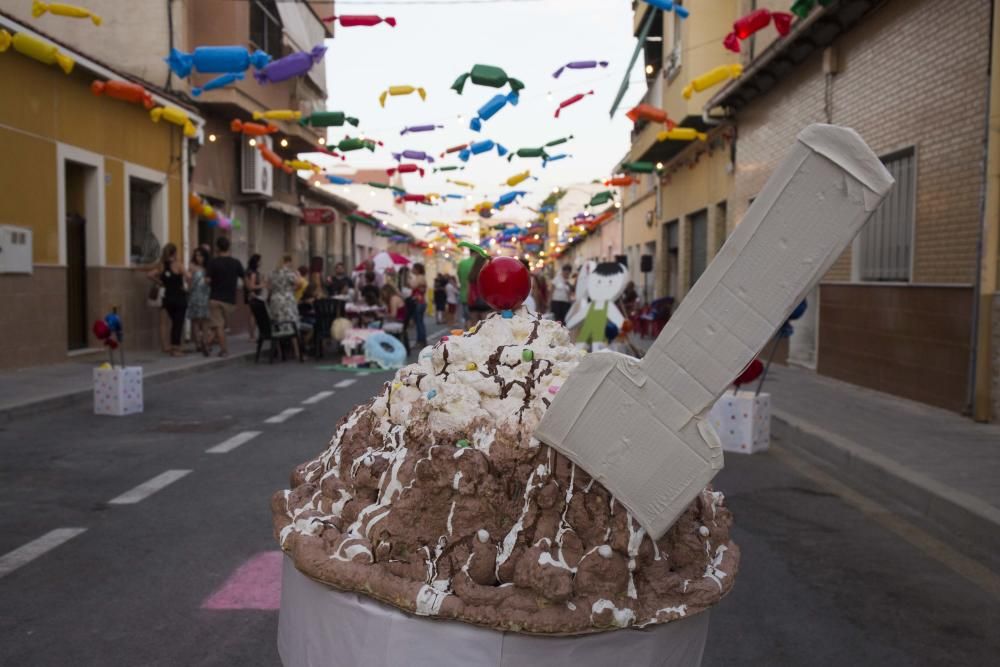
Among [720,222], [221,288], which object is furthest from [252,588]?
[720,222]

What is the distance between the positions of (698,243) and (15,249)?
15909 millimetres

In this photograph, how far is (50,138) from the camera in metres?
13.1

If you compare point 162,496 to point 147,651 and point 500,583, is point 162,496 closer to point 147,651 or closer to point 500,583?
point 147,651

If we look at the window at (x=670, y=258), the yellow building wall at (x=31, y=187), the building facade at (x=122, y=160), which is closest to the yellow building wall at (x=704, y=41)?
the window at (x=670, y=258)

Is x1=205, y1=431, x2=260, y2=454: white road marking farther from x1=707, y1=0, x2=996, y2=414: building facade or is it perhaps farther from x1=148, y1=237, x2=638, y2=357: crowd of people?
x1=707, y1=0, x2=996, y2=414: building facade

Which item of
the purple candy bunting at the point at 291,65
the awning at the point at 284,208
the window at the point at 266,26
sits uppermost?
the window at the point at 266,26

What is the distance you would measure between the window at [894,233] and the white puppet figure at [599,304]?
289cm

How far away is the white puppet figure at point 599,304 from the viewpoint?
10586mm

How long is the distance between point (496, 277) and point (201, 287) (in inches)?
509

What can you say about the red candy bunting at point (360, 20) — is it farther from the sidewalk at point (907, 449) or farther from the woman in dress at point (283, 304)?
the sidewalk at point (907, 449)

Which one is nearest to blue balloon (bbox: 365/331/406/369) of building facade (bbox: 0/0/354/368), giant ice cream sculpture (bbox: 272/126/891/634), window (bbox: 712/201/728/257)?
building facade (bbox: 0/0/354/368)

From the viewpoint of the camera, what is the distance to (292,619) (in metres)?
2.28

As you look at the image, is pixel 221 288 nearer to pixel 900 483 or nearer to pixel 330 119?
pixel 330 119

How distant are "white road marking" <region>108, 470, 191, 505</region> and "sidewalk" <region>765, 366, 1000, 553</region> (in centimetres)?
477
